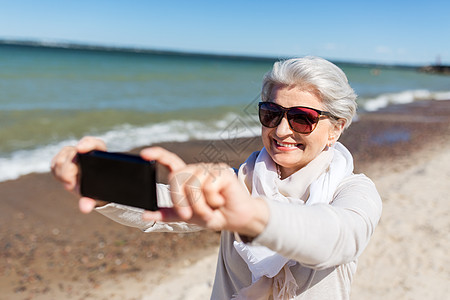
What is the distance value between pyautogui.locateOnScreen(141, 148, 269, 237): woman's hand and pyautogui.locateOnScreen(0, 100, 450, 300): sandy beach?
221cm

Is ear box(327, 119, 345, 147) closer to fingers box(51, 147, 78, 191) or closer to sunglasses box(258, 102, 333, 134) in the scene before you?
sunglasses box(258, 102, 333, 134)

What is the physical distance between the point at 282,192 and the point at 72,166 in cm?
95

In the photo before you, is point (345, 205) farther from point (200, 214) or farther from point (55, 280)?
point (55, 280)

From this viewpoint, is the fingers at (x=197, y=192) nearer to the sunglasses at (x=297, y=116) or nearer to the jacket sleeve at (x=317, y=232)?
the jacket sleeve at (x=317, y=232)

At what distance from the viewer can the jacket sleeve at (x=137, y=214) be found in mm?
1511

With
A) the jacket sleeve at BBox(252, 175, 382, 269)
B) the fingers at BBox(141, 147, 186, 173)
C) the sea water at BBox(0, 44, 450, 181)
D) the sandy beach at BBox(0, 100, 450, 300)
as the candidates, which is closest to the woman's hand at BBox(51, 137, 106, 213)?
the fingers at BBox(141, 147, 186, 173)

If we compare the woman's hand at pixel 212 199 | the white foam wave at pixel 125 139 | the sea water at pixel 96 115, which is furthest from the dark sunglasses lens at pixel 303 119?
the white foam wave at pixel 125 139

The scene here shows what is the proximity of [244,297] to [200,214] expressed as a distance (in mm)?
956

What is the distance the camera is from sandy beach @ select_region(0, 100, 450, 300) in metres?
4.23

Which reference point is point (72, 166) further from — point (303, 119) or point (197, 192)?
point (303, 119)

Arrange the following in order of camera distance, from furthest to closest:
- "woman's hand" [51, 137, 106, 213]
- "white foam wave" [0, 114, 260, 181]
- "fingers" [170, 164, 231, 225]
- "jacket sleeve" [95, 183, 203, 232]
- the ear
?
"white foam wave" [0, 114, 260, 181] → the ear → "jacket sleeve" [95, 183, 203, 232] → "woman's hand" [51, 137, 106, 213] → "fingers" [170, 164, 231, 225]

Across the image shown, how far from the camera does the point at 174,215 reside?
102 cm

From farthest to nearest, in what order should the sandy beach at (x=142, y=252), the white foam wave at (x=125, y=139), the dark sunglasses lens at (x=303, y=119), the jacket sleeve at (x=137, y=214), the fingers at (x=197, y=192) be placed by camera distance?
the white foam wave at (x=125, y=139), the sandy beach at (x=142, y=252), the dark sunglasses lens at (x=303, y=119), the jacket sleeve at (x=137, y=214), the fingers at (x=197, y=192)

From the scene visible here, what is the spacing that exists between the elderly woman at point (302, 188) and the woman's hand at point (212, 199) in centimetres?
18
